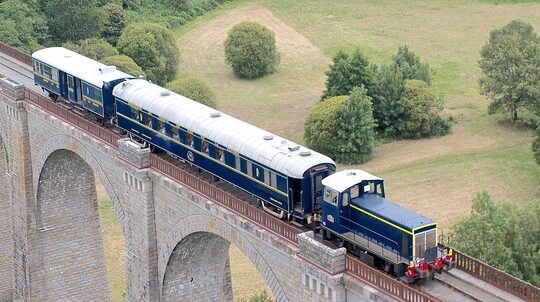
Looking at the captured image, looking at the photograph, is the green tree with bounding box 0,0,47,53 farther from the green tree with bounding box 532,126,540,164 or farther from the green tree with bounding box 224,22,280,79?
the green tree with bounding box 532,126,540,164

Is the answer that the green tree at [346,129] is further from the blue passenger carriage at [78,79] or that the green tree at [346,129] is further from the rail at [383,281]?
the rail at [383,281]

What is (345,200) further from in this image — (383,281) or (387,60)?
(387,60)

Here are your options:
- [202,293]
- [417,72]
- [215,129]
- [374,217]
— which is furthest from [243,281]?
[417,72]

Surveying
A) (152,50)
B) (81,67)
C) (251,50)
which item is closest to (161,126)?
(81,67)

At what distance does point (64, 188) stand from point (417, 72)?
40579 mm

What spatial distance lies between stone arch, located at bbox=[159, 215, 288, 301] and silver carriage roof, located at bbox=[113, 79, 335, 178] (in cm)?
279

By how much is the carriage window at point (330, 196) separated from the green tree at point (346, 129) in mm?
41042

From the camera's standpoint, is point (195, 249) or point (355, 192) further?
point (195, 249)

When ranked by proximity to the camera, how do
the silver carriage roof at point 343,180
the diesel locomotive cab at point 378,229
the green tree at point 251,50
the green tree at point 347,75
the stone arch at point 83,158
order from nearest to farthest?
the diesel locomotive cab at point 378,229 → the silver carriage roof at point 343,180 → the stone arch at point 83,158 → the green tree at point 347,75 → the green tree at point 251,50

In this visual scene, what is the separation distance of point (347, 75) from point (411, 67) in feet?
20.0

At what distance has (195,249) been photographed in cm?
3819

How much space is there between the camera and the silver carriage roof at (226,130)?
110ft

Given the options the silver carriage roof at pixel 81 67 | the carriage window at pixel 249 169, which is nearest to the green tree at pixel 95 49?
the silver carriage roof at pixel 81 67

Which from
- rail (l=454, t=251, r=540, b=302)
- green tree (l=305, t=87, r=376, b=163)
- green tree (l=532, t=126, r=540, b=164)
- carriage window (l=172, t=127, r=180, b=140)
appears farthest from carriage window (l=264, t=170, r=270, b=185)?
green tree (l=305, t=87, r=376, b=163)
